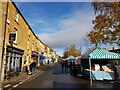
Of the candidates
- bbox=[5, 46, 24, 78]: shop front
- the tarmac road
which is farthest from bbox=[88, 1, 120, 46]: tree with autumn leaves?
bbox=[5, 46, 24, 78]: shop front

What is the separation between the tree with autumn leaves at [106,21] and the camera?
36.8 feet

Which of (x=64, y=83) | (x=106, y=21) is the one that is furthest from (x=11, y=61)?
(x=106, y=21)

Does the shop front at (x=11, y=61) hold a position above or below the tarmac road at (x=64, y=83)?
above

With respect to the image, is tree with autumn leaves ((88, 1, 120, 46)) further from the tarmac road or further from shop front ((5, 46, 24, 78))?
shop front ((5, 46, 24, 78))

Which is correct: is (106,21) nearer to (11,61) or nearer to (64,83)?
(64,83)

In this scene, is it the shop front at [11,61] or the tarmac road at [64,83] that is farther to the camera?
the shop front at [11,61]

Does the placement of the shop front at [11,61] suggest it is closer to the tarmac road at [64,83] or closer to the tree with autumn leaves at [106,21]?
the tarmac road at [64,83]

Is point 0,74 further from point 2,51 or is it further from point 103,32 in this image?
point 103,32

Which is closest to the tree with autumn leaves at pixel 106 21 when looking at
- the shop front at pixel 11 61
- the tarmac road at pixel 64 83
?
the tarmac road at pixel 64 83

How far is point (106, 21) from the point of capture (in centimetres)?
1208

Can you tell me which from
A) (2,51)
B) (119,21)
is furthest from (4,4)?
(119,21)

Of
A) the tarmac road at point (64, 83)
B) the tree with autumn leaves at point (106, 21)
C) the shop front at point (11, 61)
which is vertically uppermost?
the tree with autumn leaves at point (106, 21)

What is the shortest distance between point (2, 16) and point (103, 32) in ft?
34.1

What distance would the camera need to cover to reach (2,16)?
10.1m
